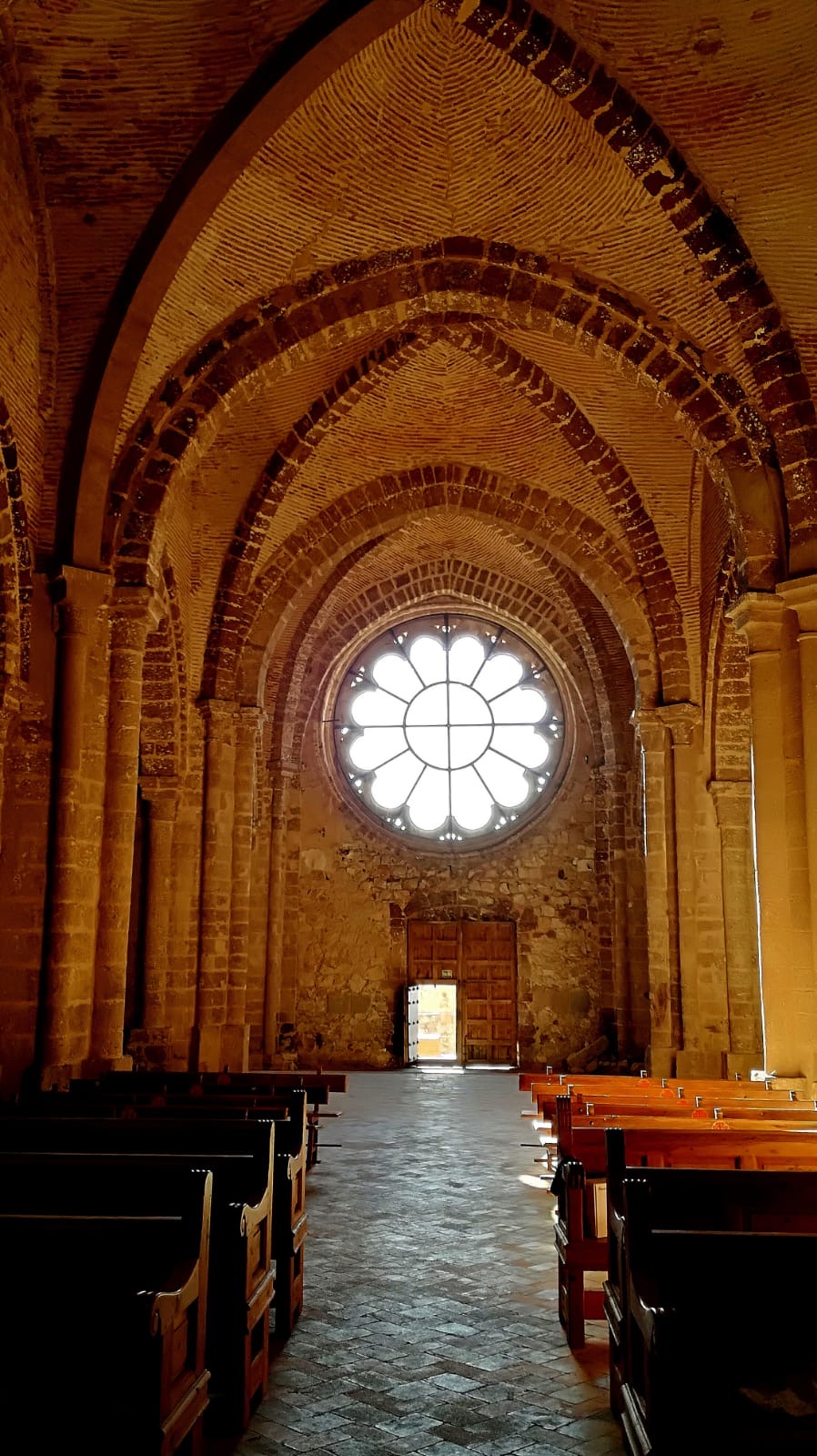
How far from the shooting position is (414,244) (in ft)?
33.2

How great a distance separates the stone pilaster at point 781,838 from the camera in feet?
28.6

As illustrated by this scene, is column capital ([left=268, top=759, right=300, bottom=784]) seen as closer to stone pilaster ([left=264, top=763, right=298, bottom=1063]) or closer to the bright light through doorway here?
stone pilaster ([left=264, top=763, right=298, bottom=1063])

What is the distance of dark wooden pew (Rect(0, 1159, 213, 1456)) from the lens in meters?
2.72

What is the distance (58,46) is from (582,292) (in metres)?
4.56

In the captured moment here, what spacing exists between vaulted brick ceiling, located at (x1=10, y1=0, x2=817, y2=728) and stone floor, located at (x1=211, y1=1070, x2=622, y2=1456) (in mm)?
5343

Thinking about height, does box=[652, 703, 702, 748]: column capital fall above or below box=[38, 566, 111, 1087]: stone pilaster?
above

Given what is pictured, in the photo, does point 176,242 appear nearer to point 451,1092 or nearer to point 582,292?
point 582,292

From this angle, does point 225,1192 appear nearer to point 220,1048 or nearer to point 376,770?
point 220,1048

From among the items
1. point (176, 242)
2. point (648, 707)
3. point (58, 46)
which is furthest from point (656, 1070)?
point (58, 46)

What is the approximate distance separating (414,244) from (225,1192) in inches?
334

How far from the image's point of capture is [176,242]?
875 cm

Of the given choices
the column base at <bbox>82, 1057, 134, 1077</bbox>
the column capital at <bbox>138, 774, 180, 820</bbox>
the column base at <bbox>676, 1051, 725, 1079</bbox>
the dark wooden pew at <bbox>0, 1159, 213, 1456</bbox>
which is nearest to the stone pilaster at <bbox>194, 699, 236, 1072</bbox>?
the column capital at <bbox>138, 774, 180, 820</bbox>

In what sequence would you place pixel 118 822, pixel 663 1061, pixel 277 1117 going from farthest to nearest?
pixel 663 1061 < pixel 118 822 < pixel 277 1117

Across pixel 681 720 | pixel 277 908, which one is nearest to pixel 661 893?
pixel 681 720
